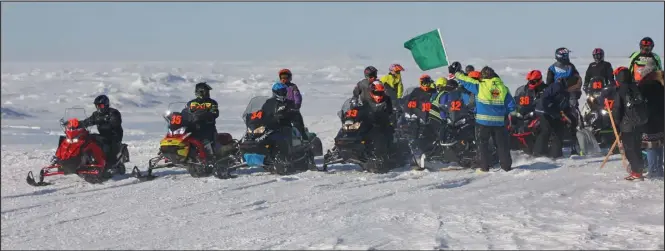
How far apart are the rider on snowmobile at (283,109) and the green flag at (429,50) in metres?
3.46

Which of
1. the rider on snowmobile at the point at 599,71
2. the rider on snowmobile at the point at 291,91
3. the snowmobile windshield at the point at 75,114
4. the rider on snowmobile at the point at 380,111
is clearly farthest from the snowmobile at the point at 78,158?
the rider on snowmobile at the point at 599,71

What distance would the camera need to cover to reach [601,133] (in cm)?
1532

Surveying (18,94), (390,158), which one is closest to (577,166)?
(390,158)

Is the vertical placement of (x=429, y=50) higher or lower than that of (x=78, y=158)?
higher

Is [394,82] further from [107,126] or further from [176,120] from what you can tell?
[107,126]

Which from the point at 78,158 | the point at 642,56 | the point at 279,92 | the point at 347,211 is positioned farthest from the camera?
the point at 642,56

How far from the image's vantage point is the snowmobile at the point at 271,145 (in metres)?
13.0

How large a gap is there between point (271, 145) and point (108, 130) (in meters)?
2.74

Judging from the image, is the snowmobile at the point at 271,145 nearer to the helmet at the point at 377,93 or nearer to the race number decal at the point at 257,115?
the race number decal at the point at 257,115

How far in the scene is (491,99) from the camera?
41.6 ft

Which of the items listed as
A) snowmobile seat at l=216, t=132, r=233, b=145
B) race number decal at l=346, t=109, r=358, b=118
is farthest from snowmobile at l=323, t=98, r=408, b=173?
snowmobile seat at l=216, t=132, r=233, b=145

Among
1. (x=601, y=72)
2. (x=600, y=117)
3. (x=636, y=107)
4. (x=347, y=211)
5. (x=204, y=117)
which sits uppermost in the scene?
(x=601, y=72)

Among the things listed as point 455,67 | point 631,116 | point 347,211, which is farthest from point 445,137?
point 347,211

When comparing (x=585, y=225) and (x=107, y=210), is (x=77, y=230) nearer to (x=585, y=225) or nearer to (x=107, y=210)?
(x=107, y=210)
